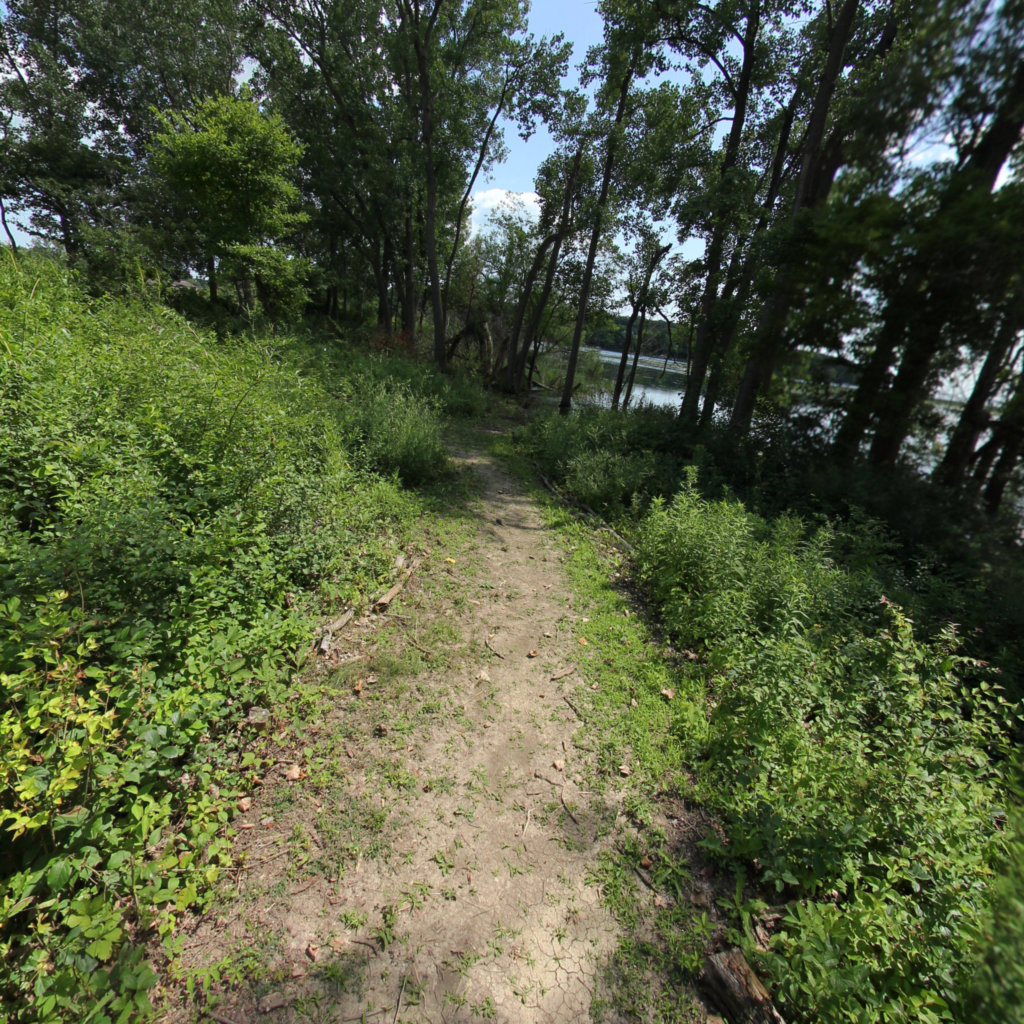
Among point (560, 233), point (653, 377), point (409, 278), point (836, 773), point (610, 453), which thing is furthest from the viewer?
point (653, 377)

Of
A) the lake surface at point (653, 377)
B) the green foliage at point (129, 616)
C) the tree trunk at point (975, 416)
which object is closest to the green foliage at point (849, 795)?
the tree trunk at point (975, 416)

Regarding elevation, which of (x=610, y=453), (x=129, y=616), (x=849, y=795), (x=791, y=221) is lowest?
(x=849, y=795)

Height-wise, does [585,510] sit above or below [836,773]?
below

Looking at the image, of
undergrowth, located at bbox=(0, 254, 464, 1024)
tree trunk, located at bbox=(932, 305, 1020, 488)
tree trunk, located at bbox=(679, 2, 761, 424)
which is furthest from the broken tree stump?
tree trunk, located at bbox=(679, 2, 761, 424)

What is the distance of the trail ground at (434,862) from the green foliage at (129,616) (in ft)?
1.02

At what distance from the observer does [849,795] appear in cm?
259

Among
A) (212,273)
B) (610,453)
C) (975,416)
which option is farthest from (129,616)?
(212,273)

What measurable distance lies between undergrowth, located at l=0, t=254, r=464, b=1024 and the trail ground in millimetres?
308

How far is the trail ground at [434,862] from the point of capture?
2.08 meters

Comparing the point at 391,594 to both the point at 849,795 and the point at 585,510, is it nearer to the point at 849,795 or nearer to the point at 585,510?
the point at 849,795

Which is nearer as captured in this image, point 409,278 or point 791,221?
point 791,221

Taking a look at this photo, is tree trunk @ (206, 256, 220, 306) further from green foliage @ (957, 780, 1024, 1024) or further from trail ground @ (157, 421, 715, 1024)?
green foliage @ (957, 780, 1024, 1024)

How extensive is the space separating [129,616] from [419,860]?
2297 mm

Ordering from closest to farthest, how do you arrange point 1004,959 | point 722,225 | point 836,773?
1. point 1004,959
2. point 836,773
3. point 722,225
